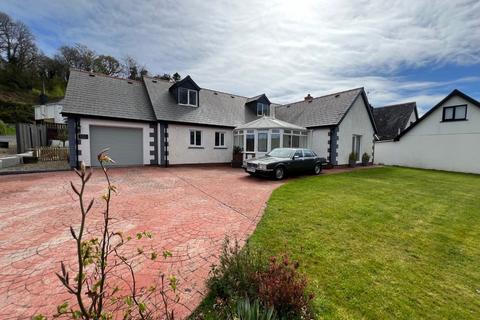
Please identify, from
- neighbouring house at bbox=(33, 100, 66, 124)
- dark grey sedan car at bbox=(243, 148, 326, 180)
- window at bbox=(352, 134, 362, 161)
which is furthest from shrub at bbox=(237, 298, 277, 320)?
neighbouring house at bbox=(33, 100, 66, 124)

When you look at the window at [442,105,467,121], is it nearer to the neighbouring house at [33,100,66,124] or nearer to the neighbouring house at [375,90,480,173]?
the neighbouring house at [375,90,480,173]

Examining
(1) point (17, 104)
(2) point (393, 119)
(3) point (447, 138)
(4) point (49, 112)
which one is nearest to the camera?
(3) point (447, 138)

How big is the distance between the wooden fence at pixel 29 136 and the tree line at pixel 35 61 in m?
20.0

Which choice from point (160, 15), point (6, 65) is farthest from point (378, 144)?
point (6, 65)

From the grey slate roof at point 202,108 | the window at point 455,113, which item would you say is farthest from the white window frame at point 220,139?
the window at point 455,113

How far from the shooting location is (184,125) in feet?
53.2

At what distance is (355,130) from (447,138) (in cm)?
793

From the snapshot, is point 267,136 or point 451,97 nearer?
point 267,136

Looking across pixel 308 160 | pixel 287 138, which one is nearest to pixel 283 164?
pixel 308 160

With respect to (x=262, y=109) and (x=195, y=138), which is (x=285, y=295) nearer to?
(x=195, y=138)

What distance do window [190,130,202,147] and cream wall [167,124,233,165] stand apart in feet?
0.77

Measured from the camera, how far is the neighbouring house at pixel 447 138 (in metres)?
17.1

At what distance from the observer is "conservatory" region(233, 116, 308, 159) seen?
51.2 feet

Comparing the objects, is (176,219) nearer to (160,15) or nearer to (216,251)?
(216,251)
